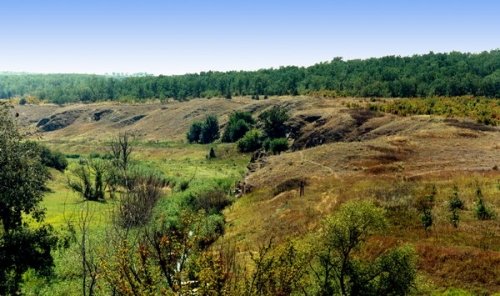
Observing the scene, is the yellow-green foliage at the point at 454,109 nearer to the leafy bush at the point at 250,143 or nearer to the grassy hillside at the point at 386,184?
the grassy hillside at the point at 386,184

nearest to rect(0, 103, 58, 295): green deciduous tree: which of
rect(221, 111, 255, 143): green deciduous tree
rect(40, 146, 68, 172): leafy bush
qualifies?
rect(40, 146, 68, 172): leafy bush

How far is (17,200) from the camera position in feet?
84.9

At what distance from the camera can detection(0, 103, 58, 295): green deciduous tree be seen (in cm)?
2550

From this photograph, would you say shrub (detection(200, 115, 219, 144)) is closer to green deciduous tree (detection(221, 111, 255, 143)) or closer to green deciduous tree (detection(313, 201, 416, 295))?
green deciduous tree (detection(221, 111, 255, 143))

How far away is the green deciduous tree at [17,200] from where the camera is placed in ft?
83.7

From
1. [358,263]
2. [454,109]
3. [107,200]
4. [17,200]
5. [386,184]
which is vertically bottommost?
[107,200]

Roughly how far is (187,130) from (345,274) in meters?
144

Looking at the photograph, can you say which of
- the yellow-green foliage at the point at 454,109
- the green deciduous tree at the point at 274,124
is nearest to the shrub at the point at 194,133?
the green deciduous tree at the point at 274,124

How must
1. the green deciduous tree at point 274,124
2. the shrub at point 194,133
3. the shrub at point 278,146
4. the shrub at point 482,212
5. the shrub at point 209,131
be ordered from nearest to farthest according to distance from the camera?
1. the shrub at point 482,212
2. the shrub at point 278,146
3. the green deciduous tree at point 274,124
4. the shrub at point 209,131
5. the shrub at point 194,133

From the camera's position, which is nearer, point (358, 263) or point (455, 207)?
point (358, 263)

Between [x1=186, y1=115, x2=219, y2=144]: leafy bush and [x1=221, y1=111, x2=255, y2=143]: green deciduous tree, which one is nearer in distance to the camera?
[x1=221, y1=111, x2=255, y2=143]: green deciduous tree

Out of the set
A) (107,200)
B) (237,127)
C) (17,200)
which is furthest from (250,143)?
(17,200)

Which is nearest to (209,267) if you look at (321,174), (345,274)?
(345,274)

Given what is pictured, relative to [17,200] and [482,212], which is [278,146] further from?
[17,200]
